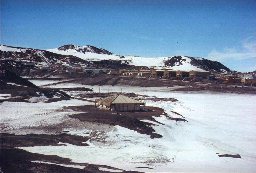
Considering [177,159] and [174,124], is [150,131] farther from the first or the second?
[177,159]

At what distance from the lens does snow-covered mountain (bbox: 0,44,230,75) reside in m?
118

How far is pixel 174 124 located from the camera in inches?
1379

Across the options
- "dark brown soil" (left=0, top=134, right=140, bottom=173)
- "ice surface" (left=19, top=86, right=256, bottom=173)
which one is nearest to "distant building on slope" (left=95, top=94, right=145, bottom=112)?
"ice surface" (left=19, top=86, right=256, bottom=173)

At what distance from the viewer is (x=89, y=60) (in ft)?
511

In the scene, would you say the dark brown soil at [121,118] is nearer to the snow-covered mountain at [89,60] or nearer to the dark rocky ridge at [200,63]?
the snow-covered mountain at [89,60]

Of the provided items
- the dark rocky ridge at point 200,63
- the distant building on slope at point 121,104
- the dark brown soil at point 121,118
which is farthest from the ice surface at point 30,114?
the dark rocky ridge at point 200,63

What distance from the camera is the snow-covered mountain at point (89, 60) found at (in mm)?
118206

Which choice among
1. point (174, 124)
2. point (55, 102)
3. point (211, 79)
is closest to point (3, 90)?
point (55, 102)

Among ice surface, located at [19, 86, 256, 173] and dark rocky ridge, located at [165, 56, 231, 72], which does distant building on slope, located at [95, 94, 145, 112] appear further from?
dark rocky ridge, located at [165, 56, 231, 72]

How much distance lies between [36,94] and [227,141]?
25.0 meters

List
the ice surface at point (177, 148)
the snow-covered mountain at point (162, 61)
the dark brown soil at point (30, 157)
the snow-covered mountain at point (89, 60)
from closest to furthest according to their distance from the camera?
the dark brown soil at point (30, 157), the ice surface at point (177, 148), the snow-covered mountain at point (89, 60), the snow-covered mountain at point (162, 61)

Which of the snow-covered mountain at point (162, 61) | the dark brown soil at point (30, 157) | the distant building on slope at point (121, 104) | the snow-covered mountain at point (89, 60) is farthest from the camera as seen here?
the snow-covered mountain at point (162, 61)

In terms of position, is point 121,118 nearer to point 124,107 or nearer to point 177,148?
point 124,107

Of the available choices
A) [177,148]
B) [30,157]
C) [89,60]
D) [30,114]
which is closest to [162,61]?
[89,60]
